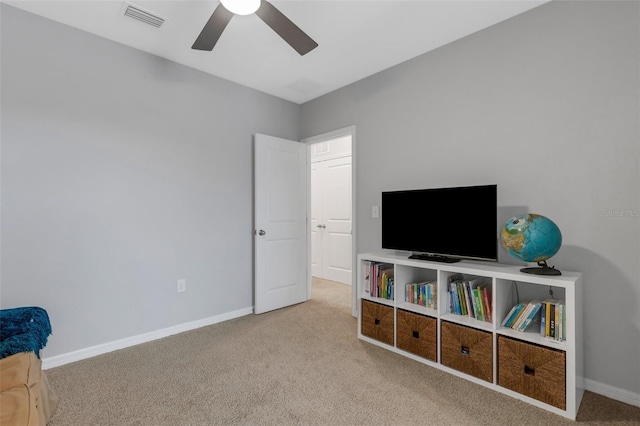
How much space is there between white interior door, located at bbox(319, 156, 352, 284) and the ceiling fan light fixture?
315 centimetres

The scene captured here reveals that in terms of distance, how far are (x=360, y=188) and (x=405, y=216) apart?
0.77m

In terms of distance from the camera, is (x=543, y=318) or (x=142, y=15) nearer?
(x=543, y=318)

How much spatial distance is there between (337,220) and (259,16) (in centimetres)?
343

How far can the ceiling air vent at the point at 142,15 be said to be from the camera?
216 cm

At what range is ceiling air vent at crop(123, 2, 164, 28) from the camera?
7.09 ft

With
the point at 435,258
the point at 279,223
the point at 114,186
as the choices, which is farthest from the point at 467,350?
the point at 114,186

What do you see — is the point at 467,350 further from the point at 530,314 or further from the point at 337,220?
the point at 337,220

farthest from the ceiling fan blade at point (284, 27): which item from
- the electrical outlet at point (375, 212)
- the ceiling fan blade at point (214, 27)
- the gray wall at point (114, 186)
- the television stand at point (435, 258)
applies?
the television stand at point (435, 258)

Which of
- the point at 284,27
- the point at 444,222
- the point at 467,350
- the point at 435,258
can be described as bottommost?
the point at 467,350

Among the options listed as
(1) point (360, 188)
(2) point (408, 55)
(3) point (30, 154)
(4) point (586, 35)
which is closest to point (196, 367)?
(3) point (30, 154)

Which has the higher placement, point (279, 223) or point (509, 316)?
point (279, 223)

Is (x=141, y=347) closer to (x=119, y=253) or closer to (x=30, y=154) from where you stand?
(x=119, y=253)

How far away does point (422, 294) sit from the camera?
246 cm

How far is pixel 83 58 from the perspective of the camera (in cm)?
242
